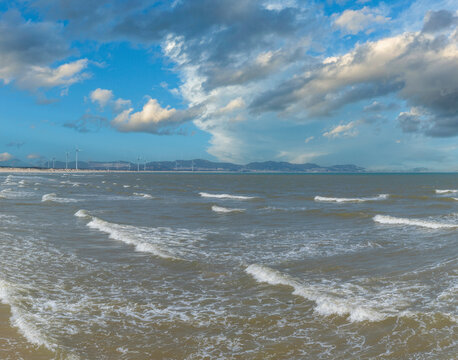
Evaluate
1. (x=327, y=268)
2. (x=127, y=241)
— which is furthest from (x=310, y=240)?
(x=127, y=241)

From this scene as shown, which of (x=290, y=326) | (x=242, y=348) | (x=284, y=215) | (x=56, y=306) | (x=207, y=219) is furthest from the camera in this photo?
(x=284, y=215)

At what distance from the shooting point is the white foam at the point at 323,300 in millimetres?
8882

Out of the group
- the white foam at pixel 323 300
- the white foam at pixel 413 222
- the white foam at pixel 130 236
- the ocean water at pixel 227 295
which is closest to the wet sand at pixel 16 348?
the ocean water at pixel 227 295

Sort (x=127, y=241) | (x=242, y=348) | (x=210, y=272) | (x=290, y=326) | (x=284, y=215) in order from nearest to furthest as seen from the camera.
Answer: (x=242, y=348) < (x=290, y=326) < (x=210, y=272) < (x=127, y=241) < (x=284, y=215)

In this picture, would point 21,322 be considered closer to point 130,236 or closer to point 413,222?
point 130,236

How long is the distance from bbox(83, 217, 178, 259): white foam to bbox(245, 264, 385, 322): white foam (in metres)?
4.74

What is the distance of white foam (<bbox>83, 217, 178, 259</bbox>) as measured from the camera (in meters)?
16.3

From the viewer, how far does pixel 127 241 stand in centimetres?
1864

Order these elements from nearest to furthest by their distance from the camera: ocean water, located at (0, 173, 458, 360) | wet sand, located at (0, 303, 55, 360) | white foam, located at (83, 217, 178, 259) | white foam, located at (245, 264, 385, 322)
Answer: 1. wet sand, located at (0, 303, 55, 360)
2. ocean water, located at (0, 173, 458, 360)
3. white foam, located at (245, 264, 385, 322)
4. white foam, located at (83, 217, 178, 259)

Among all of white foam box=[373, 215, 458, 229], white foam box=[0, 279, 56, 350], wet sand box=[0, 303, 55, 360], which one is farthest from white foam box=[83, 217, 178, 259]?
white foam box=[373, 215, 458, 229]

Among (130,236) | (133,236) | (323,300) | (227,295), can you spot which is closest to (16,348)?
(227,295)

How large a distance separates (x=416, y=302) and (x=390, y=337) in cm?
262

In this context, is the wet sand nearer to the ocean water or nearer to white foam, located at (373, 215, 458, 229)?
the ocean water

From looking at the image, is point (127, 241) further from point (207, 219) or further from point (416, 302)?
point (416, 302)
